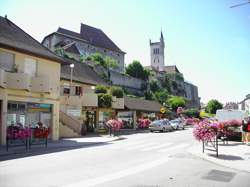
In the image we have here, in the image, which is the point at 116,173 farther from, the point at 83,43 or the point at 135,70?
the point at 83,43

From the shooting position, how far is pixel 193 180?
8.68 metres

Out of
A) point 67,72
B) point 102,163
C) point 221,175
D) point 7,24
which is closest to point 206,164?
point 221,175

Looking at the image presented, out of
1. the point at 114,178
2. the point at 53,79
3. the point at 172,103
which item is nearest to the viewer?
the point at 114,178

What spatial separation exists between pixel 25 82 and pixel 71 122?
873 centimetres

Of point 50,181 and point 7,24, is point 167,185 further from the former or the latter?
point 7,24

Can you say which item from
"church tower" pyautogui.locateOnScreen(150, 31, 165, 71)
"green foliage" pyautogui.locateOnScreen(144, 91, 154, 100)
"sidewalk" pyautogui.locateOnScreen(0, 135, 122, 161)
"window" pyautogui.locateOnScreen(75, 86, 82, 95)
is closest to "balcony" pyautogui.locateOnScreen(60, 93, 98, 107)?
"window" pyautogui.locateOnScreen(75, 86, 82, 95)

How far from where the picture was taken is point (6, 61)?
1942cm

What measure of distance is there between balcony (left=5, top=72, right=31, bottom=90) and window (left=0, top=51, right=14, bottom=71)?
0.81 meters

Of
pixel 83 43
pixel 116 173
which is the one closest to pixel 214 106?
pixel 83 43

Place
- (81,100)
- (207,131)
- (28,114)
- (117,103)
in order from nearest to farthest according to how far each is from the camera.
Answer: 1. (207,131)
2. (28,114)
3. (81,100)
4. (117,103)

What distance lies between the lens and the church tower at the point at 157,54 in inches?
5576

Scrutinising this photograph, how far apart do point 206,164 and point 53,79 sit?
14972mm

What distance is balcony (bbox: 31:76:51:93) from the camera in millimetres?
20688

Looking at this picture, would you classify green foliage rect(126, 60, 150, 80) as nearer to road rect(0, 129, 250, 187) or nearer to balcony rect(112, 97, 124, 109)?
balcony rect(112, 97, 124, 109)
